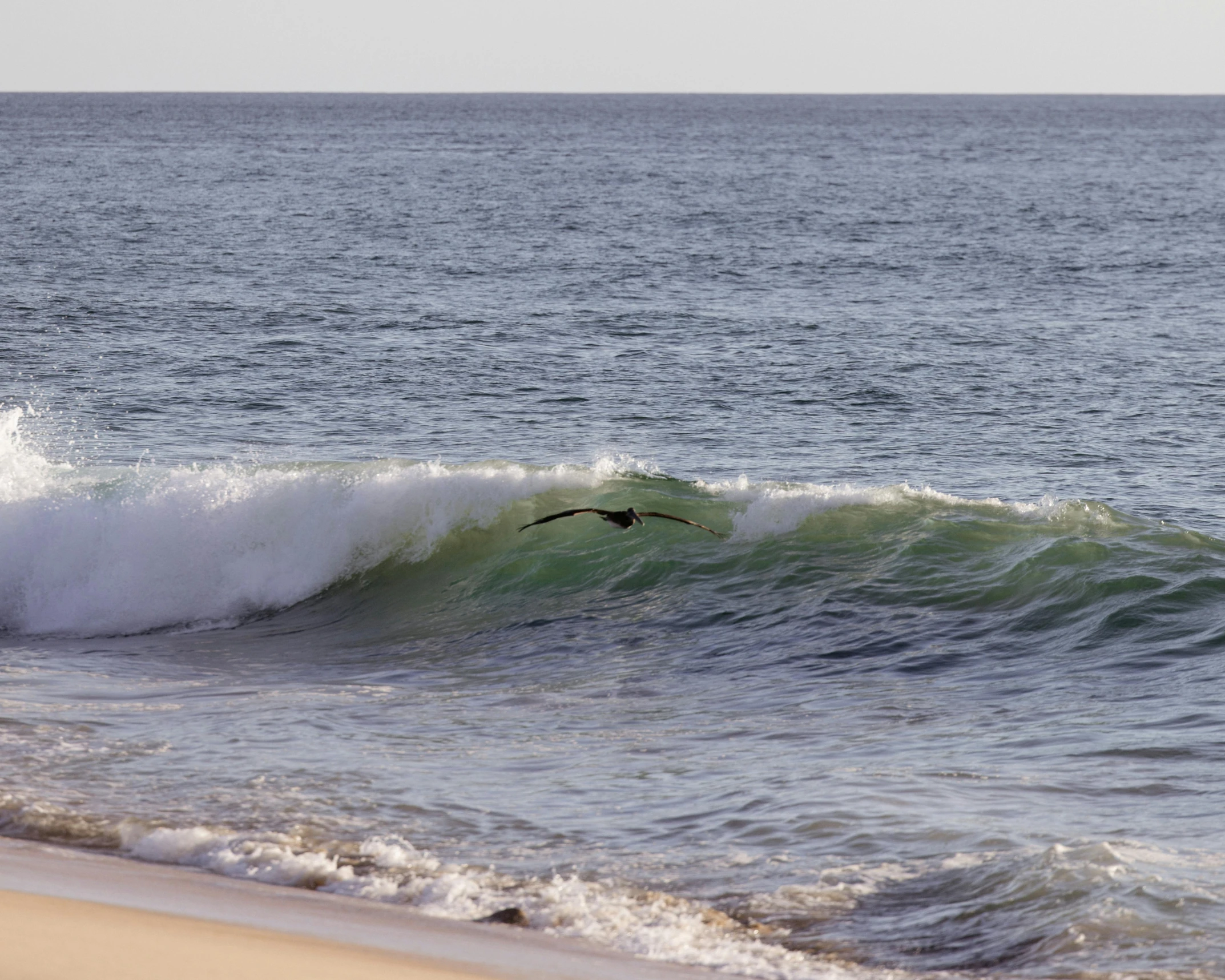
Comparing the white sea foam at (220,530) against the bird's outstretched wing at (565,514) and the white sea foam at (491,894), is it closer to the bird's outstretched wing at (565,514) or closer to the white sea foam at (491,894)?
the bird's outstretched wing at (565,514)

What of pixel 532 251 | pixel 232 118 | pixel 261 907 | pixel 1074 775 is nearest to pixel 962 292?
pixel 532 251

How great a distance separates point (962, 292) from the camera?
37.1 m

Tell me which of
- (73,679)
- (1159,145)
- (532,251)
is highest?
(1159,145)

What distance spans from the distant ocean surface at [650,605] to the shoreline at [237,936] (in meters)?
0.26

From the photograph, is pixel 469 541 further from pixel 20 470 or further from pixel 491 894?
pixel 491 894

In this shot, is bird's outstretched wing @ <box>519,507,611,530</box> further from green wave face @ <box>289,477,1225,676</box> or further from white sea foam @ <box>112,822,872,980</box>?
white sea foam @ <box>112,822,872,980</box>

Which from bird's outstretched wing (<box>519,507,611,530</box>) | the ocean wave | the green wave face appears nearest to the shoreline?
bird's outstretched wing (<box>519,507,611,530</box>)

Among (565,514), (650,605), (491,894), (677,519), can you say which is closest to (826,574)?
(650,605)

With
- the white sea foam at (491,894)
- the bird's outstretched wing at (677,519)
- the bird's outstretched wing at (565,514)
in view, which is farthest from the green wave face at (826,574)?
the white sea foam at (491,894)

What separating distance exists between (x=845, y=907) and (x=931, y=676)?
4.41 meters

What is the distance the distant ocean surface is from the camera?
7.65 metres

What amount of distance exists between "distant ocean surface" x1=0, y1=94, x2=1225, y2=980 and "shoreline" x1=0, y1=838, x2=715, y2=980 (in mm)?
264

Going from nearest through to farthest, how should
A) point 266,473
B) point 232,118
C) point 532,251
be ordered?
point 266,473 < point 532,251 < point 232,118

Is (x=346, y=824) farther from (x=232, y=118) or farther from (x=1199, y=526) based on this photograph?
(x=232, y=118)
